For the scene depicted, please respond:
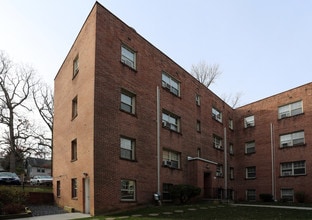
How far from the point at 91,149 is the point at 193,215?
623 centimetres

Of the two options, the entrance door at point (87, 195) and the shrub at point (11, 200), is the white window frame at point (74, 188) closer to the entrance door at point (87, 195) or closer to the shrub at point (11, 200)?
the entrance door at point (87, 195)

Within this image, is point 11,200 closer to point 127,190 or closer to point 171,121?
point 127,190

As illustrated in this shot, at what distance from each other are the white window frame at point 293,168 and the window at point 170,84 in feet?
44.8

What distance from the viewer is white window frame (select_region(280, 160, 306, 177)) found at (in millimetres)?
32703

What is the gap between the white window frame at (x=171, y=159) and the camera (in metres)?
25.1

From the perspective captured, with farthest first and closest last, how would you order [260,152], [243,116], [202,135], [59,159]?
[243,116]
[260,152]
[202,135]
[59,159]

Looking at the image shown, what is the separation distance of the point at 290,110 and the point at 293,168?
545 centimetres

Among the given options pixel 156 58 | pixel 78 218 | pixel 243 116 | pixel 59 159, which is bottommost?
pixel 78 218

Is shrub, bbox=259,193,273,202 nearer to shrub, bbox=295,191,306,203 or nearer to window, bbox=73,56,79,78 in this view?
shrub, bbox=295,191,306,203

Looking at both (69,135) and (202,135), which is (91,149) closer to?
(69,135)

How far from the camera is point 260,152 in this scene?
36.6 meters

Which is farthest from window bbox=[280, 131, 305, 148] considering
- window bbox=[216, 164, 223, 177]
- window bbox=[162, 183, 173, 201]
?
window bbox=[162, 183, 173, 201]

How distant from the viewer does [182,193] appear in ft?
77.9

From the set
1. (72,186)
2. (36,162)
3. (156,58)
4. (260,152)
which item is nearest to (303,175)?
(260,152)
